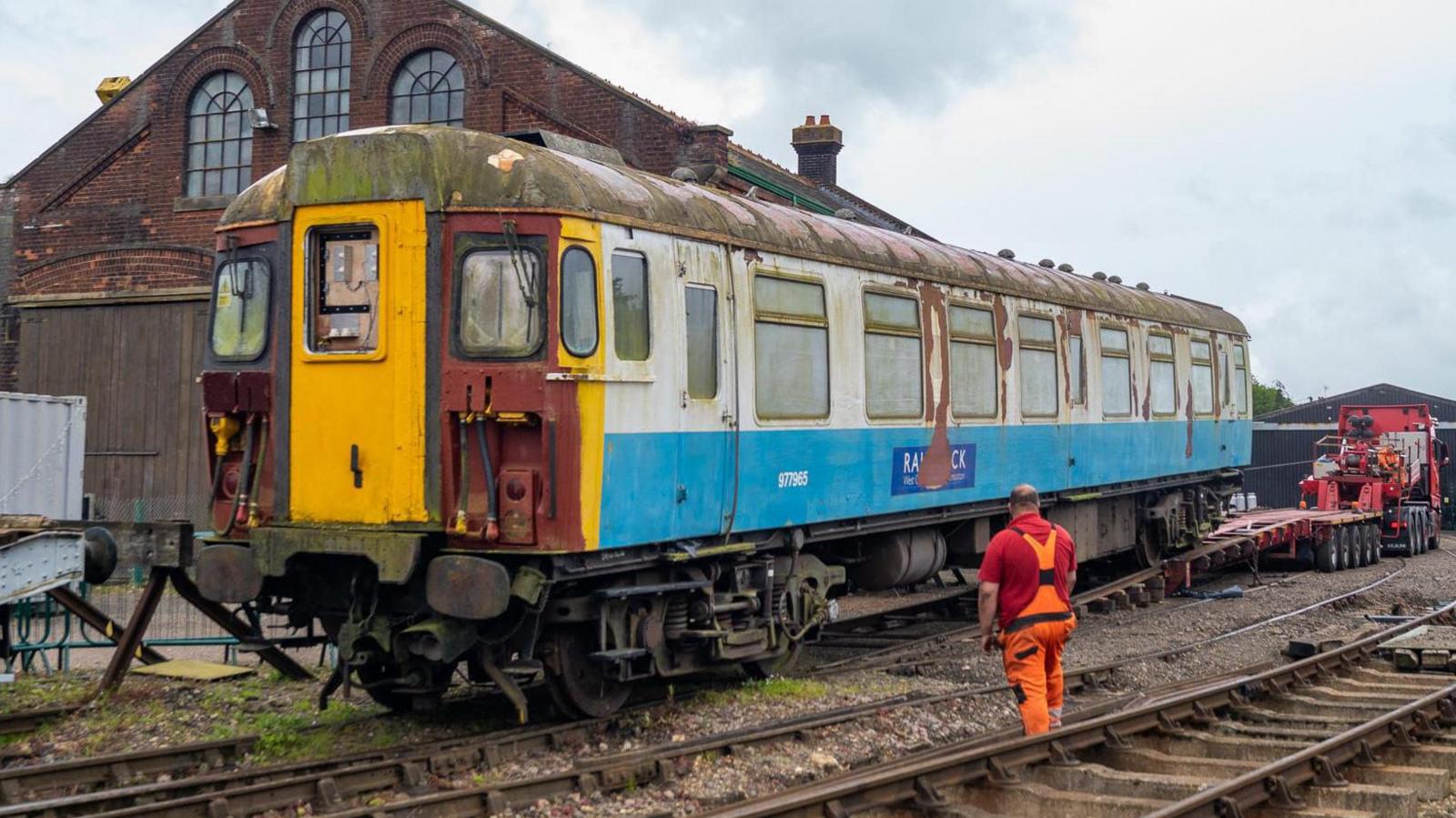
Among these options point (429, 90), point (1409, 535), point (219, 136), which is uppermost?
point (429, 90)

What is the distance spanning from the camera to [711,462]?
30.5 feet

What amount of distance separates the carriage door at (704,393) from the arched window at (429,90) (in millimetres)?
10802

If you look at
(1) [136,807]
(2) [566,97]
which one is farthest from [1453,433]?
(1) [136,807]

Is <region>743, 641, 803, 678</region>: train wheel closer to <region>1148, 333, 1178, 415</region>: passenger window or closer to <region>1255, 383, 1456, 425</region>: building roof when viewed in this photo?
<region>1148, 333, 1178, 415</region>: passenger window

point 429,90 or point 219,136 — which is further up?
point 429,90

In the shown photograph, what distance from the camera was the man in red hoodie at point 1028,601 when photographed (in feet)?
25.3

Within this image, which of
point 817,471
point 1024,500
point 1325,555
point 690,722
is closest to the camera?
point 1024,500

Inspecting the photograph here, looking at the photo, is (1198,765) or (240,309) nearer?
(1198,765)

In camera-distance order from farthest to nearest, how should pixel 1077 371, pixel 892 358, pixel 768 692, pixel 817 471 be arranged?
pixel 1077 371, pixel 892 358, pixel 817 471, pixel 768 692

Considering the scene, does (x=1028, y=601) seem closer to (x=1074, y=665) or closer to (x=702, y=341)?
(x=702, y=341)

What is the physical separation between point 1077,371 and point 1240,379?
7.02 m

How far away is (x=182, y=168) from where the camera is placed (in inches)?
779

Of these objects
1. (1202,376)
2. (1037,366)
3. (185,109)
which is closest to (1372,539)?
(1202,376)

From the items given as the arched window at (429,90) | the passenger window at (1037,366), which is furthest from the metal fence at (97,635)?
the arched window at (429,90)
